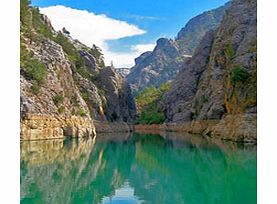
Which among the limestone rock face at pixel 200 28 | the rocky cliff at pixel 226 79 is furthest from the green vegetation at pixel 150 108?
the limestone rock face at pixel 200 28

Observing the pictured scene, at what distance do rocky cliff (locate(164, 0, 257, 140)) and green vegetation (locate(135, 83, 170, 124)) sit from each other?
386 centimetres

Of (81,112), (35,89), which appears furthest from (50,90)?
(81,112)

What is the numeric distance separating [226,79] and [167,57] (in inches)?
5238

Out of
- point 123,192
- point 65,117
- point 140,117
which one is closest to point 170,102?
point 140,117

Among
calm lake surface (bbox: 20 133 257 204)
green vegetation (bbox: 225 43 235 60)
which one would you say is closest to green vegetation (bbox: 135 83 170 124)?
green vegetation (bbox: 225 43 235 60)

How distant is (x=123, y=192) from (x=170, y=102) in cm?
6473

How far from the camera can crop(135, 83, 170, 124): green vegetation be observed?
8494cm

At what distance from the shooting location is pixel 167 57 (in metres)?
177

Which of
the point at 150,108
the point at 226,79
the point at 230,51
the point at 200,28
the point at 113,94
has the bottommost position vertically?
the point at 150,108

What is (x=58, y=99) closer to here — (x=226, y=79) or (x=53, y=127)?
(x=53, y=127)

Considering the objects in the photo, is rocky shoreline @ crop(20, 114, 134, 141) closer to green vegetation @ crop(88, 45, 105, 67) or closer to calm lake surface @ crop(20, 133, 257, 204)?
calm lake surface @ crop(20, 133, 257, 204)

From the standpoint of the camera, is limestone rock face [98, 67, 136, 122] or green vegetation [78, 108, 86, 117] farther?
limestone rock face [98, 67, 136, 122]
